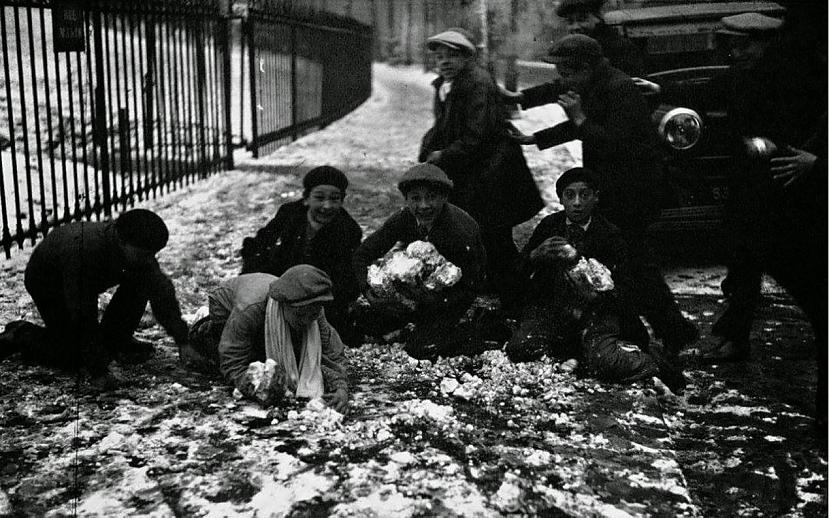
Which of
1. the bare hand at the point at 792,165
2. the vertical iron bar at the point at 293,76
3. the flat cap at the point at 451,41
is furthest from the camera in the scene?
the vertical iron bar at the point at 293,76

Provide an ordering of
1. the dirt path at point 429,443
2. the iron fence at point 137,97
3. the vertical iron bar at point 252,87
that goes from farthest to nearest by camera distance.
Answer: the vertical iron bar at point 252,87, the iron fence at point 137,97, the dirt path at point 429,443

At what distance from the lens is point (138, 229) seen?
13.5ft

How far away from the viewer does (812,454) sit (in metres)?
3.59

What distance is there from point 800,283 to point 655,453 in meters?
0.99

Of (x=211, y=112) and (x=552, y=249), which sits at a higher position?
(x=211, y=112)

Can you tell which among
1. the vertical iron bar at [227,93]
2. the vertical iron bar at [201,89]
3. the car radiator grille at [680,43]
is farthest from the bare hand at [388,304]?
the vertical iron bar at [227,93]

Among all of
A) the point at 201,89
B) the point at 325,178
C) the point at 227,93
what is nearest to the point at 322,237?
the point at 325,178

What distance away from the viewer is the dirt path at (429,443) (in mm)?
3172

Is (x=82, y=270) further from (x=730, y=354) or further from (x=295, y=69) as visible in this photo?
(x=295, y=69)

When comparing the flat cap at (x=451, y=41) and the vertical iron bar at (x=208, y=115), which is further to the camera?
the vertical iron bar at (x=208, y=115)

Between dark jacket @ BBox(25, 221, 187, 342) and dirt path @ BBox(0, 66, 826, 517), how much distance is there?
34 centimetres

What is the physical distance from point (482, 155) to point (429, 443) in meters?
2.22

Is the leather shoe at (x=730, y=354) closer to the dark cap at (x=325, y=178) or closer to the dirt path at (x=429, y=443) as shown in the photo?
the dirt path at (x=429, y=443)

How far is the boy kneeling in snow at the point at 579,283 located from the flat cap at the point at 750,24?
944 millimetres
